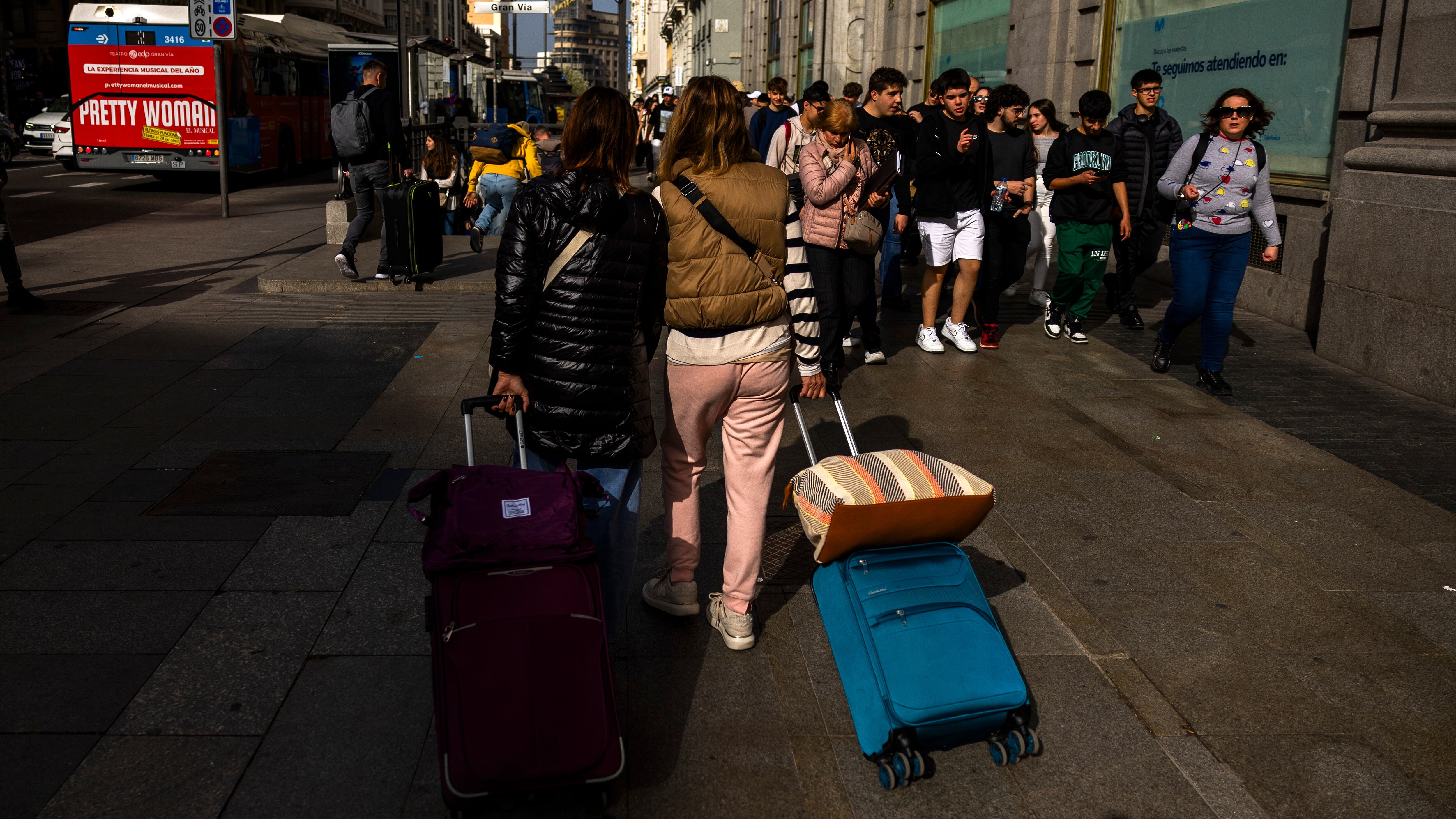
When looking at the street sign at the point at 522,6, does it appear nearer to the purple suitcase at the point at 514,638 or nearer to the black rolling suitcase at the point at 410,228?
the black rolling suitcase at the point at 410,228

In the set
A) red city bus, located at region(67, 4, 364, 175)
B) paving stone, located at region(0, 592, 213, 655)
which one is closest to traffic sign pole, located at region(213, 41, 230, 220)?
red city bus, located at region(67, 4, 364, 175)

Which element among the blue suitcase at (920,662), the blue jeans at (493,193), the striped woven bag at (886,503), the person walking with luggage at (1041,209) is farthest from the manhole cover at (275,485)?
the blue jeans at (493,193)

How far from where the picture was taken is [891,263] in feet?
32.1

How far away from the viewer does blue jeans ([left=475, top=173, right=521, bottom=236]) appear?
12.2 meters

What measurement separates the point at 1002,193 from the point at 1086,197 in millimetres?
625

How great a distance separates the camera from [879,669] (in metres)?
3.12

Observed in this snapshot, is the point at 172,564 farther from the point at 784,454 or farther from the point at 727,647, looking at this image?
the point at 784,454

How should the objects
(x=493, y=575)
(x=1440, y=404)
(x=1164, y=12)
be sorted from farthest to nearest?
1. (x=1164, y=12)
2. (x=1440, y=404)
3. (x=493, y=575)

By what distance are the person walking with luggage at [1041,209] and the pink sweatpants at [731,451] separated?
6.79 meters

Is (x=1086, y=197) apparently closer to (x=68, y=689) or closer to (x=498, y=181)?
(x=498, y=181)

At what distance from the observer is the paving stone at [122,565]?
13.6 feet

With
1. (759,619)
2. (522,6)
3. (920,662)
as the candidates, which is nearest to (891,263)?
(759,619)

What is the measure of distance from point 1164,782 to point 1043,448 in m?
3.15

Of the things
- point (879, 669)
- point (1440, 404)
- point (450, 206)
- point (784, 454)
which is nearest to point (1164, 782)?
point (879, 669)
